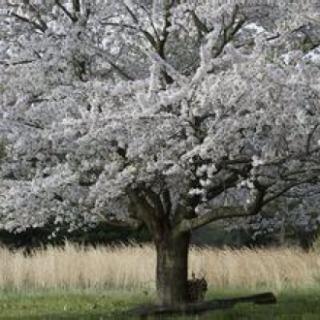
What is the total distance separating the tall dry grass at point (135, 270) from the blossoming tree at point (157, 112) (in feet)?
16.0

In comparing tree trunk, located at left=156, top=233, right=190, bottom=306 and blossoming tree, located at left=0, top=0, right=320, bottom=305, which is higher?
blossoming tree, located at left=0, top=0, right=320, bottom=305

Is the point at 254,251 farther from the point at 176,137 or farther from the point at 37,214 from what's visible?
the point at 176,137

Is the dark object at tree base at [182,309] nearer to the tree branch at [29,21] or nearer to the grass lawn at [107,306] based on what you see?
the grass lawn at [107,306]

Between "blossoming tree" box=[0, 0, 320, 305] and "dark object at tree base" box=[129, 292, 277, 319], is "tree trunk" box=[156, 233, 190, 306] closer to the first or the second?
"blossoming tree" box=[0, 0, 320, 305]

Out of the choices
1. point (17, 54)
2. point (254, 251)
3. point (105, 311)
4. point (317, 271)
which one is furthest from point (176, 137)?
point (254, 251)

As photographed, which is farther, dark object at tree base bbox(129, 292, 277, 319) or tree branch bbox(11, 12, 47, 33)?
dark object at tree base bbox(129, 292, 277, 319)

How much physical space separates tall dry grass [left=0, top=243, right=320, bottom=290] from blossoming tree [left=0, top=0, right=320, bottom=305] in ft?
16.0

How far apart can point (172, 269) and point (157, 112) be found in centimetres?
347

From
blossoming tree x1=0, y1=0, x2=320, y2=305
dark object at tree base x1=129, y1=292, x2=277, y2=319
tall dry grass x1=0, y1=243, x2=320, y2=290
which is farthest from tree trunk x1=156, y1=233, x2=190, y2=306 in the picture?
tall dry grass x1=0, y1=243, x2=320, y2=290

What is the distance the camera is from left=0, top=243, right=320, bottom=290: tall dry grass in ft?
49.4

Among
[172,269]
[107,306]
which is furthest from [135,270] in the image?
[172,269]

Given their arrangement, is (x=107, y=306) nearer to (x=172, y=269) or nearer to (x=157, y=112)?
(x=172, y=269)

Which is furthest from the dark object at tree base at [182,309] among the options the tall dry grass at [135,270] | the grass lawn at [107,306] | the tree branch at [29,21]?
the tall dry grass at [135,270]

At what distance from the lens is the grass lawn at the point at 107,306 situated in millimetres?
10070
